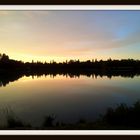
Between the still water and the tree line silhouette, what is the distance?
37mm

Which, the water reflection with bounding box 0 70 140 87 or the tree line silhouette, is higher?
the tree line silhouette

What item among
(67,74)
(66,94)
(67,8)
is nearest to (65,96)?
(66,94)

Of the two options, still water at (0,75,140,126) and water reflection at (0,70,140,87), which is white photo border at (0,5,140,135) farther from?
water reflection at (0,70,140,87)

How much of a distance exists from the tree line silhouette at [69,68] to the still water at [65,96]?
4 cm

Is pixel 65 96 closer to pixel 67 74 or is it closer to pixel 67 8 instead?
pixel 67 74

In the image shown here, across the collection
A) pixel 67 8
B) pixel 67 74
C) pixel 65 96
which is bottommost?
pixel 65 96

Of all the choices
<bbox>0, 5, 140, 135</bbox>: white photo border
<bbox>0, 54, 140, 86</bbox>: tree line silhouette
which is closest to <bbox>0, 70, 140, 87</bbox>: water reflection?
<bbox>0, 54, 140, 86</bbox>: tree line silhouette

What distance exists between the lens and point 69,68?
3.79 m

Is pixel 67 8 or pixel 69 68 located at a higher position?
pixel 67 8

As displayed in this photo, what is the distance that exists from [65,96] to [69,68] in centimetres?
21

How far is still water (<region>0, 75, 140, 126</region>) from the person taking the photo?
149 inches

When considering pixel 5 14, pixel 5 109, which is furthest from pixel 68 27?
pixel 5 109

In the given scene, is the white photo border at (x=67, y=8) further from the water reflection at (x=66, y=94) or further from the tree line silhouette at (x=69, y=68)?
the tree line silhouette at (x=69, y=68)

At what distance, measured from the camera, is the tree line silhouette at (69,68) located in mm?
3793
